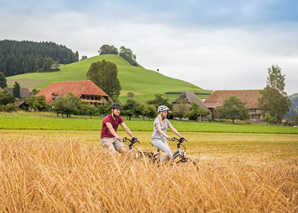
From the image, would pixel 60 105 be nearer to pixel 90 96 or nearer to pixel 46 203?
pixel 90 96

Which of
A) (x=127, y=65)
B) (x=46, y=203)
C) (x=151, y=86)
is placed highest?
(x=127, y=65)

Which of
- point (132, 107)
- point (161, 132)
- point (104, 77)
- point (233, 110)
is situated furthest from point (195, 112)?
point (161, 132)

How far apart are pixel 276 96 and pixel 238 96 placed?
28359 mm

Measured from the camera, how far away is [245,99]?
108m

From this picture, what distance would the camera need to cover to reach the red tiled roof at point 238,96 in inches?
4139

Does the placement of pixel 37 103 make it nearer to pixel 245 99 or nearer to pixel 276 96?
pixel 276 96

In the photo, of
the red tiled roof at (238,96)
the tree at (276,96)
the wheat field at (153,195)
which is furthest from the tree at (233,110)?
the wheat field at (153,195)

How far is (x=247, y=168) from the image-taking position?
573cm

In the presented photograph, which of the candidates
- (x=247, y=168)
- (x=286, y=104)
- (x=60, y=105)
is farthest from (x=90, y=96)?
(x=247, y=168)

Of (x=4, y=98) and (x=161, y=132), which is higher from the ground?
(x=4, y=98)

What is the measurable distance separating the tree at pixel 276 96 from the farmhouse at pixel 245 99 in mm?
21836

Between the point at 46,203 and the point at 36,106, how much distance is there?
70.9 metres

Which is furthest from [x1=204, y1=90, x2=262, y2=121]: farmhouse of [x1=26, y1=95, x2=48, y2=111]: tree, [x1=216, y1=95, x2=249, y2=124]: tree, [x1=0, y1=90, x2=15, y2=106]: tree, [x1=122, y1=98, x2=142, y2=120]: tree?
[x1=0, y1=90, x2=15, y2=106]: tree

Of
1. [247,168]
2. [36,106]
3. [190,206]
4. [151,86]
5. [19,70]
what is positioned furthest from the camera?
[19,70]
